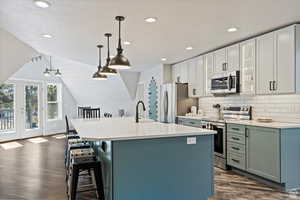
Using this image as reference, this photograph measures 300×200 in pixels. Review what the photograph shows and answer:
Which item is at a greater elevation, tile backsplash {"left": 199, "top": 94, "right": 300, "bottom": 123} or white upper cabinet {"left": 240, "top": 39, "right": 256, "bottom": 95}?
white upper cabinet {"left": 240, "top": 39, "right": 256, "bottom": 95}

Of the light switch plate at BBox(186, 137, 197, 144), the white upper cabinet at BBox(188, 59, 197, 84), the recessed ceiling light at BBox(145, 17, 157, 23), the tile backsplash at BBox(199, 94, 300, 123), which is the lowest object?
the light switch plate at BBox(186, 137, 197, 144)

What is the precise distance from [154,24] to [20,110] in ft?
21.7

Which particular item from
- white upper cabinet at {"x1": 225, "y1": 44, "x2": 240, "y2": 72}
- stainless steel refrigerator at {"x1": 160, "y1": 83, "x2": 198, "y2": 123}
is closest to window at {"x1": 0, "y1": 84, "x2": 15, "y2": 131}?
stainless steel refrigerator at {"x1": 160, "y1": 83, "x2": 198, "y2": 123}

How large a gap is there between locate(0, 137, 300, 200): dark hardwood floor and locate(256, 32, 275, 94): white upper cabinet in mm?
1526

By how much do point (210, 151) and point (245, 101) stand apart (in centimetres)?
233

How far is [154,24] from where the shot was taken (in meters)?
3.59

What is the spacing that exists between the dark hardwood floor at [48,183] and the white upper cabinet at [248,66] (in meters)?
1.54

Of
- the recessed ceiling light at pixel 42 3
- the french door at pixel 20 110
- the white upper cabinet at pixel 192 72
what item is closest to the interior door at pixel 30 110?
the french door at pixel 20 110

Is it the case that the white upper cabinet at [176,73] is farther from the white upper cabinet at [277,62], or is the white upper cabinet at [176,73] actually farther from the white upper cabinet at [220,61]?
the white upper cabinet at [277,62]

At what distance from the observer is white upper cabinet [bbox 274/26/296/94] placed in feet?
11.4

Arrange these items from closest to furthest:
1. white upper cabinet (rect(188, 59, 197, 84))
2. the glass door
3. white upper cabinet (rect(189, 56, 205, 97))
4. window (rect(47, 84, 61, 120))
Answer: white upper cabinet (rect(189, 56, 205, 97)) → white upper cabinet (rect(188, 59, 197, 84)) → the glass door → window (rect(47, 84, 61, 120))

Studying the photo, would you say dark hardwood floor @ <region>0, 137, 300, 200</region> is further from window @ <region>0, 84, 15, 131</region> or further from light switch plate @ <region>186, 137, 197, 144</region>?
window @ <region>0, 84, 15, 131</region>

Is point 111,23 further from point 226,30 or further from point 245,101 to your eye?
point 245,101

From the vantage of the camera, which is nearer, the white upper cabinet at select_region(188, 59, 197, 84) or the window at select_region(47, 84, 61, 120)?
the white upper cabinet at select_region(188, 59, 197, 84)
